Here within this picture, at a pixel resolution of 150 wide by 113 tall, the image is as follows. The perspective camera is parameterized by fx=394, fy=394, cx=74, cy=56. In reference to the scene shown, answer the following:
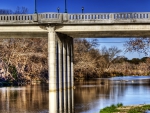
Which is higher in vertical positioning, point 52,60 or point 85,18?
point 85,18

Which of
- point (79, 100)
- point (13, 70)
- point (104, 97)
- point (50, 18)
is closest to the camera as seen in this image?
point (50, 18)

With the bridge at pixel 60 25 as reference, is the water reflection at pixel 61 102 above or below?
below

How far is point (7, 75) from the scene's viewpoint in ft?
280

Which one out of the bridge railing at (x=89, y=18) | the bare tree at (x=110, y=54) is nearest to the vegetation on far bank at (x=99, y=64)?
the bare tree at (x=110, y=54)

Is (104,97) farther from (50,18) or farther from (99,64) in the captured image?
(99,64)

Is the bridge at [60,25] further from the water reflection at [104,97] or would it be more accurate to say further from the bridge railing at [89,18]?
the water reflection at [104,97]

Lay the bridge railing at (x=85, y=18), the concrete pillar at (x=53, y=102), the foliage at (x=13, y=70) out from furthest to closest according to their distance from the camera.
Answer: the foliage at (x=13, y=70)
the bridge railing at (x=85, y=18)
the concrete pillar at (x=53, y=102)

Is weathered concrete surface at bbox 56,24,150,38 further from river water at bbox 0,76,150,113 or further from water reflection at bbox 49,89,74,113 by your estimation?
river water at bbox 0,76,150,113

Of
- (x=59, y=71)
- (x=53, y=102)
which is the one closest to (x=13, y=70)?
(x=59, y=71)

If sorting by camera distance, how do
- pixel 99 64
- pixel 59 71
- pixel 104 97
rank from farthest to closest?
pixel 99 64, pixel 104 97, pixel 59 71

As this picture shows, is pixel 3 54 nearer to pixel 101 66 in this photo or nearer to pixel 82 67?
pixel 82 67

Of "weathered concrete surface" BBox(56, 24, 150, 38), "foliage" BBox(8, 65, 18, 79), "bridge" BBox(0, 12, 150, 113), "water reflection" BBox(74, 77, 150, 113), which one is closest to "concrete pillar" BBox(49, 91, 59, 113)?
"bridge" BBox(0, 12, 150, 113)

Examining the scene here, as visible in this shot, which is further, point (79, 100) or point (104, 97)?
point (104, 97)

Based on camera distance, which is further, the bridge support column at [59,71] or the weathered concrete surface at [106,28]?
the weathered concrete surface at [106,28]
